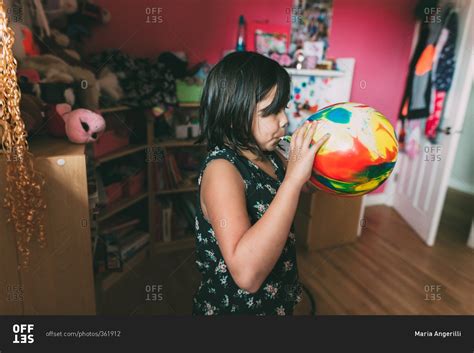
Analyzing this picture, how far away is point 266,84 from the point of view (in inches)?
32.4

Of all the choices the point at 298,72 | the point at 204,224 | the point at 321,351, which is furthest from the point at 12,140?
the point at 298,72

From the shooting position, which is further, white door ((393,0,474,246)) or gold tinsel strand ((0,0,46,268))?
white door ((393,0,474,246))

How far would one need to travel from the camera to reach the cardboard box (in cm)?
255

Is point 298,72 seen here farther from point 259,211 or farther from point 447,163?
point 259,211

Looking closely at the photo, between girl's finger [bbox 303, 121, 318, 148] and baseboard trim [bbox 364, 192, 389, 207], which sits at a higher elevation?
girl's finger [bbox 303, 121, 318, 148]

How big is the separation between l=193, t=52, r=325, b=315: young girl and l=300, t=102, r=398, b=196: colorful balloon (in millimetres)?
41

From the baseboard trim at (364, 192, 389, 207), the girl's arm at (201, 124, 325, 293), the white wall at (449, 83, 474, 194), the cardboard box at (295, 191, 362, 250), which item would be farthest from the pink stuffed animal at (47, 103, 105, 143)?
the white wall at (449, 83, 474, 194)

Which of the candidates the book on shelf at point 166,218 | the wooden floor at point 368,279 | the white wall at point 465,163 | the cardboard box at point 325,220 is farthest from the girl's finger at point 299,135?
the white wall at point 465,163

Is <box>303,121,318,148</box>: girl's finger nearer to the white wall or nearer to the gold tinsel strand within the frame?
the gold tinsel strand

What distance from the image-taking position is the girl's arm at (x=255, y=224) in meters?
0.71

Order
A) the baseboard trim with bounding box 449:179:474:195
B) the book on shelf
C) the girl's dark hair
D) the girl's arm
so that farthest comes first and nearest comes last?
1. the baseboard trim with bounding box 449:179:474:195
2. the book on shelf
3. the girl's dark hair
4. the girl's arm

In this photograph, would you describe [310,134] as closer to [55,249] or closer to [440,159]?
[55,249]

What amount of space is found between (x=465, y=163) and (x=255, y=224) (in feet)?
14.3

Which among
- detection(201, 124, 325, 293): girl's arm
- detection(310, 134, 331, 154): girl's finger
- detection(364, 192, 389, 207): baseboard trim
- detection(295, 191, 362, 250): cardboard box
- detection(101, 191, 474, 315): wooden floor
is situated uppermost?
detection(310, 134, 331, 154): girl's finger
